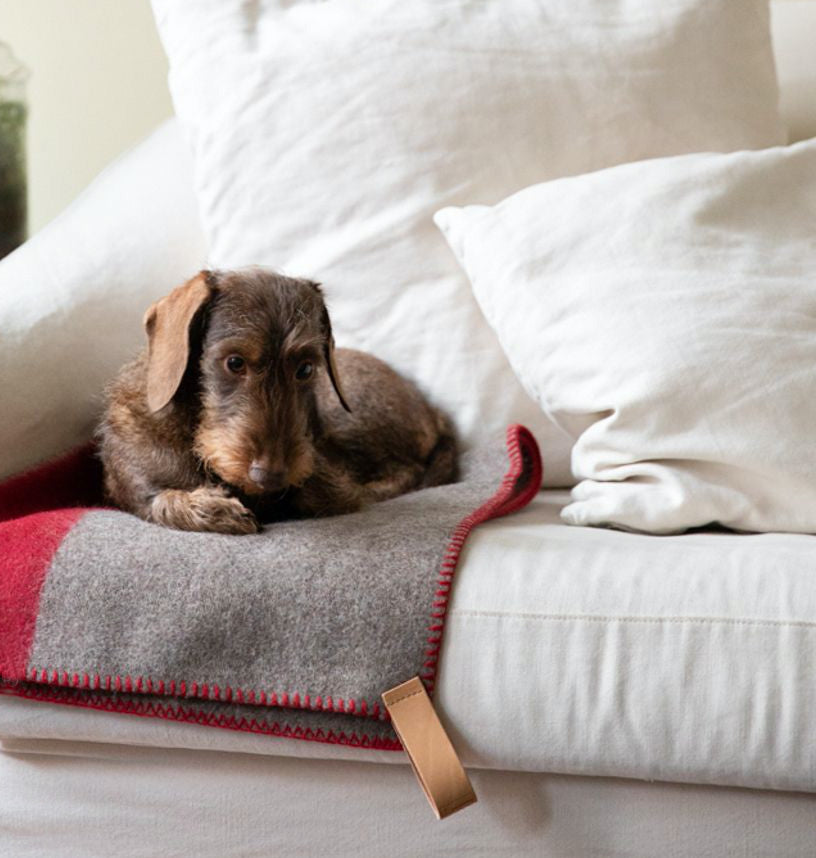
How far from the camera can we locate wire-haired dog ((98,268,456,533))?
1363mm

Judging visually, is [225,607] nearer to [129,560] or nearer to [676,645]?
[129,560]

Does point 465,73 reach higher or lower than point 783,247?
higher

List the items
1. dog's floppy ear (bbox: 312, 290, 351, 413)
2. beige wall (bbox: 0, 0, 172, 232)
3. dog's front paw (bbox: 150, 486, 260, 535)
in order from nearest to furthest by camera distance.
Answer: dog's front paw (bbox: 150, 486, 260, 535) → dog's floppy ear (bbox: 312, 290, 351, 413) → beige wall (bbox: 0, 0, 172, 232)

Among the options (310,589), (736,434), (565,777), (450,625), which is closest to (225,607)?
(310,589)

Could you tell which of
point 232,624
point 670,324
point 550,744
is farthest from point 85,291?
point 550,744

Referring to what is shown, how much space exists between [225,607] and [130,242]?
0.80m

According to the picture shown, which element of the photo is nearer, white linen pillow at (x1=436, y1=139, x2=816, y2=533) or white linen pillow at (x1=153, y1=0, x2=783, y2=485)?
white linen pillow at (x1=436, y1=139, x2=816, y2=533)

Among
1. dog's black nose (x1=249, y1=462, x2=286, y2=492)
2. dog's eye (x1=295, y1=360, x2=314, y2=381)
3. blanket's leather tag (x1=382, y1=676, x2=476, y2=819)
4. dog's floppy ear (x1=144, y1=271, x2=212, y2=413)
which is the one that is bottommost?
blanket's leather tag (x1=382, y1=676, x2=476, y2=819)

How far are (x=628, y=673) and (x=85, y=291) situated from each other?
3.24 feet

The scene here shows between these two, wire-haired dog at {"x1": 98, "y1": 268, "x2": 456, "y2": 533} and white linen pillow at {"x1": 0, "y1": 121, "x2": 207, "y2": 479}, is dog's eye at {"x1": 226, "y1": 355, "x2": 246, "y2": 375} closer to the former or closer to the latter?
wire-haired dog at {"x1": 98, "y1": 268, "x2": 456, "y2": 533}

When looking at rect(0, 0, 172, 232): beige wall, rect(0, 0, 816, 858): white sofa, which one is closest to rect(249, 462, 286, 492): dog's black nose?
rect(0, 0, 816, 858): white sofa

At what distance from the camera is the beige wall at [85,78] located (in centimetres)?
259

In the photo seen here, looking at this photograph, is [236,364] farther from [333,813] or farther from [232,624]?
[333,813]

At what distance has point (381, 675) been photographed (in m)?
1.16
